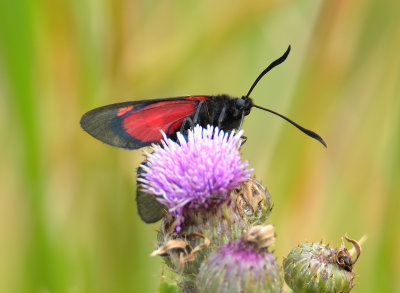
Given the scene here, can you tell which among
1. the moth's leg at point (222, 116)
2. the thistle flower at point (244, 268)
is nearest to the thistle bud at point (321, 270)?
the thistle flower at point (244, 268)

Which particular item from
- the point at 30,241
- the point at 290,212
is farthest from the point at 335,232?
the point at 30,241

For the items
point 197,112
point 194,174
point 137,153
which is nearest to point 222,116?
point 197,112

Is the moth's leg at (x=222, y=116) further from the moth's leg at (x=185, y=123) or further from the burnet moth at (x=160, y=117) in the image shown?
the moth's leg at (x=185, y=123)

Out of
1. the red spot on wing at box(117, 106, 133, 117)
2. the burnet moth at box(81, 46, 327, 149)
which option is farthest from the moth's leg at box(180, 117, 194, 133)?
the red spot on wing at box(117, 106, 133, 117)

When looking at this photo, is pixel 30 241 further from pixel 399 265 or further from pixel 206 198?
pixel 399 265

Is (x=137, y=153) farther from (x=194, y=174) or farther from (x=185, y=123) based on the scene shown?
(x=194, y=174)
